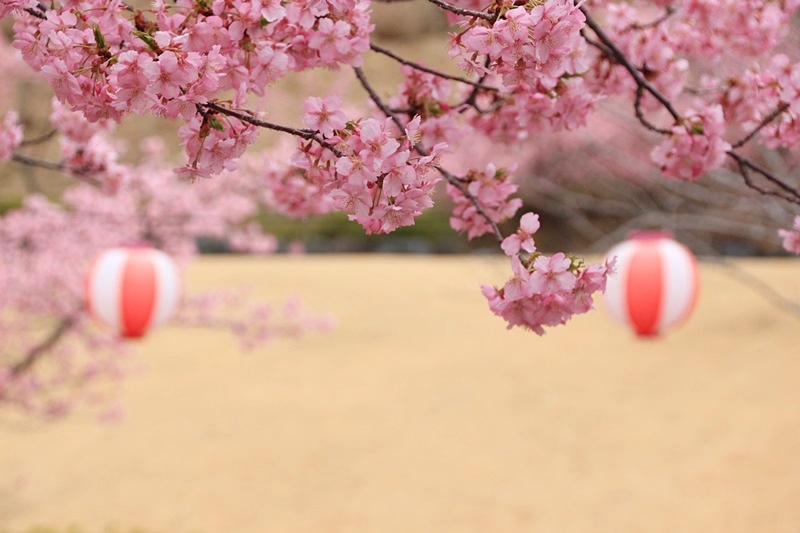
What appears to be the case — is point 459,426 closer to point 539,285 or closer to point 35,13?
point 539,285

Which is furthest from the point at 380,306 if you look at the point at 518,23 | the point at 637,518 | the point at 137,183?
the point at 518,23

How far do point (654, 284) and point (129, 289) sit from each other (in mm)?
2457

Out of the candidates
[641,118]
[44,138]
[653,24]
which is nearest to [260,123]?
[641,118]

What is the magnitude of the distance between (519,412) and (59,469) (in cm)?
360

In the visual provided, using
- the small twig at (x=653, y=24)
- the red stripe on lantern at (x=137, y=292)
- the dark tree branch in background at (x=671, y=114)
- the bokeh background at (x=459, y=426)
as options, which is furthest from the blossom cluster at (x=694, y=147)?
the red stripe on lantern at (x=137, y=292)

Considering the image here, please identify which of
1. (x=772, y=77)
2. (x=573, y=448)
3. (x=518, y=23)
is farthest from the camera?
(x=573, y=448)

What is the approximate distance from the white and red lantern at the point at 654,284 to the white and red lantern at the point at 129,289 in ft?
7.03

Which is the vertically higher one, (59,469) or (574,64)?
(574,64)

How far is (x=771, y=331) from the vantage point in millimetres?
7902

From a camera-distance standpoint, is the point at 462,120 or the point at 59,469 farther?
the point at 59,469

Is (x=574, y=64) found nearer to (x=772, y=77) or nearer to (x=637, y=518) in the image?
(x=772, y=77)

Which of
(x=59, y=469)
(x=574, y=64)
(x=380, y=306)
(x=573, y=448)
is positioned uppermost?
(x=574, y=64)

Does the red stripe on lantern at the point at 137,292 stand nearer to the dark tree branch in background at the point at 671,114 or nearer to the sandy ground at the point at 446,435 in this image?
the sandy ground at the point at 446,435

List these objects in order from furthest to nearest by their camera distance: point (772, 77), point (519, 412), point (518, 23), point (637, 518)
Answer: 1. point (519, 412)
2. point (637, 518)
3. point (772, 77)
4. point (518, 23)
